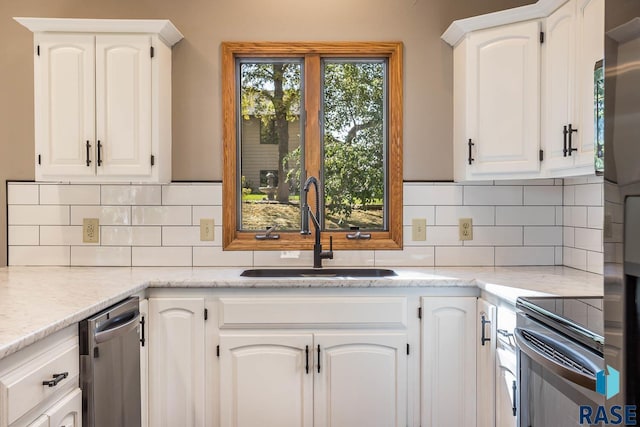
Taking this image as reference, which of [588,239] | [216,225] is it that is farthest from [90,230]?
[588,239]

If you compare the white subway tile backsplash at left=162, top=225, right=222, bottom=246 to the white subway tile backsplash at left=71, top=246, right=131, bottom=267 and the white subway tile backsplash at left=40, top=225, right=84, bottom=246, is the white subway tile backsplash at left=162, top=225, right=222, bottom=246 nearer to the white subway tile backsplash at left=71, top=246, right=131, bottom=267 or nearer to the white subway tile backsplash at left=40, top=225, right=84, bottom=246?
the white subway tile backsplash at left=71, top=246, right=131, bottom=267

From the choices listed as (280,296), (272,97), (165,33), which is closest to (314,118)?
(272,97)

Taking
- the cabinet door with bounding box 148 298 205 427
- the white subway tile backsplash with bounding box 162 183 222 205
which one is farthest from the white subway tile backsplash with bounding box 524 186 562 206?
the cabinet door with bounding box 148 298 205 427

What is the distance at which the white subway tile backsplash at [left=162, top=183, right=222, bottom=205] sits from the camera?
2750 millimetres

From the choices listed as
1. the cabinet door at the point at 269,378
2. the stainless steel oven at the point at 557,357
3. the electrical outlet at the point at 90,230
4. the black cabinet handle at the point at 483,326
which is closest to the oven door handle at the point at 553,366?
the stainless steel oven at the point at 557,357

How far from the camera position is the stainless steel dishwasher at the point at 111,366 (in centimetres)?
168

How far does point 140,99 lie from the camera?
247cm

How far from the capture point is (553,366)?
1.41 meters

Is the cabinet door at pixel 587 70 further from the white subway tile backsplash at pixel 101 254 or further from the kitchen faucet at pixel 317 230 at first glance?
the white subway tile backsplash at pixel 101 254

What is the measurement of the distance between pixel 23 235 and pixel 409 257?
2058 mm

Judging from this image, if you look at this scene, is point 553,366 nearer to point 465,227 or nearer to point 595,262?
point 595,262

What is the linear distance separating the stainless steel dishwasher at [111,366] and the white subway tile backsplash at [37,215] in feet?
3.14

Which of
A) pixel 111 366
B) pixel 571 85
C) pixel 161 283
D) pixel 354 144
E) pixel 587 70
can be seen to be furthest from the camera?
pixel 354 144

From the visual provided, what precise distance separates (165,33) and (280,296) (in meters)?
1.42
